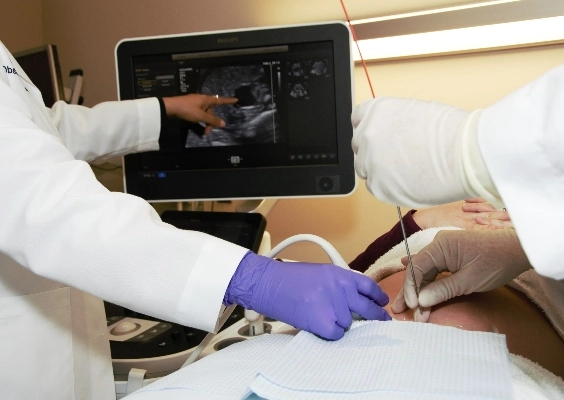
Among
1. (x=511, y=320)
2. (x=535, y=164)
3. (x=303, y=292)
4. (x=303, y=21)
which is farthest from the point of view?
(x=303, y=21)

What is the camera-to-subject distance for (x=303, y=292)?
826 mm

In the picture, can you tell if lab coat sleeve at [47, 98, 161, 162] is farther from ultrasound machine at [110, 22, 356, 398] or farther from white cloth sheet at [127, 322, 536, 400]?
white cloth sheet at [127, 322, 536, 400]

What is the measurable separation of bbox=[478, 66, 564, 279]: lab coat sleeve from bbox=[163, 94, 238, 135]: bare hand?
966 millimetres

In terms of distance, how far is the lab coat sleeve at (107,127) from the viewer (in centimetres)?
139

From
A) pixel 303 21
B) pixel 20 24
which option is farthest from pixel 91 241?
pixel 20 24

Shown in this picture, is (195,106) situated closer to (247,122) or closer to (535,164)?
(247,122)

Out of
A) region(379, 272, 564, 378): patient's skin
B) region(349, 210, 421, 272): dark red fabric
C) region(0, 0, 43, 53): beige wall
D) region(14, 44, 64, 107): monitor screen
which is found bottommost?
region(379, 272, 564, 378): patient's skin

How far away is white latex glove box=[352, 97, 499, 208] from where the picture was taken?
0.66 m

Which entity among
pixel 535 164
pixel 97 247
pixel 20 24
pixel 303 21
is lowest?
pixel 97 247

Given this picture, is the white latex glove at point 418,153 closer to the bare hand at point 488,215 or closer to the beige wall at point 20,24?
A: the bare hand at point 488,215

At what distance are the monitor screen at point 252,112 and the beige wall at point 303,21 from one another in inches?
11.5

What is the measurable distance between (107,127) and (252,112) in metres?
0.40

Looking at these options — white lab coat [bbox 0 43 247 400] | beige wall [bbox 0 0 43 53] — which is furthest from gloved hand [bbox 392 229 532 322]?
beige wall [bbox 0 0 43 53]

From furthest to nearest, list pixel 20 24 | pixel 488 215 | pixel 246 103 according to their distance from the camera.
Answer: pixel 20 24 < pixel 246 103 < pixel 488 215
